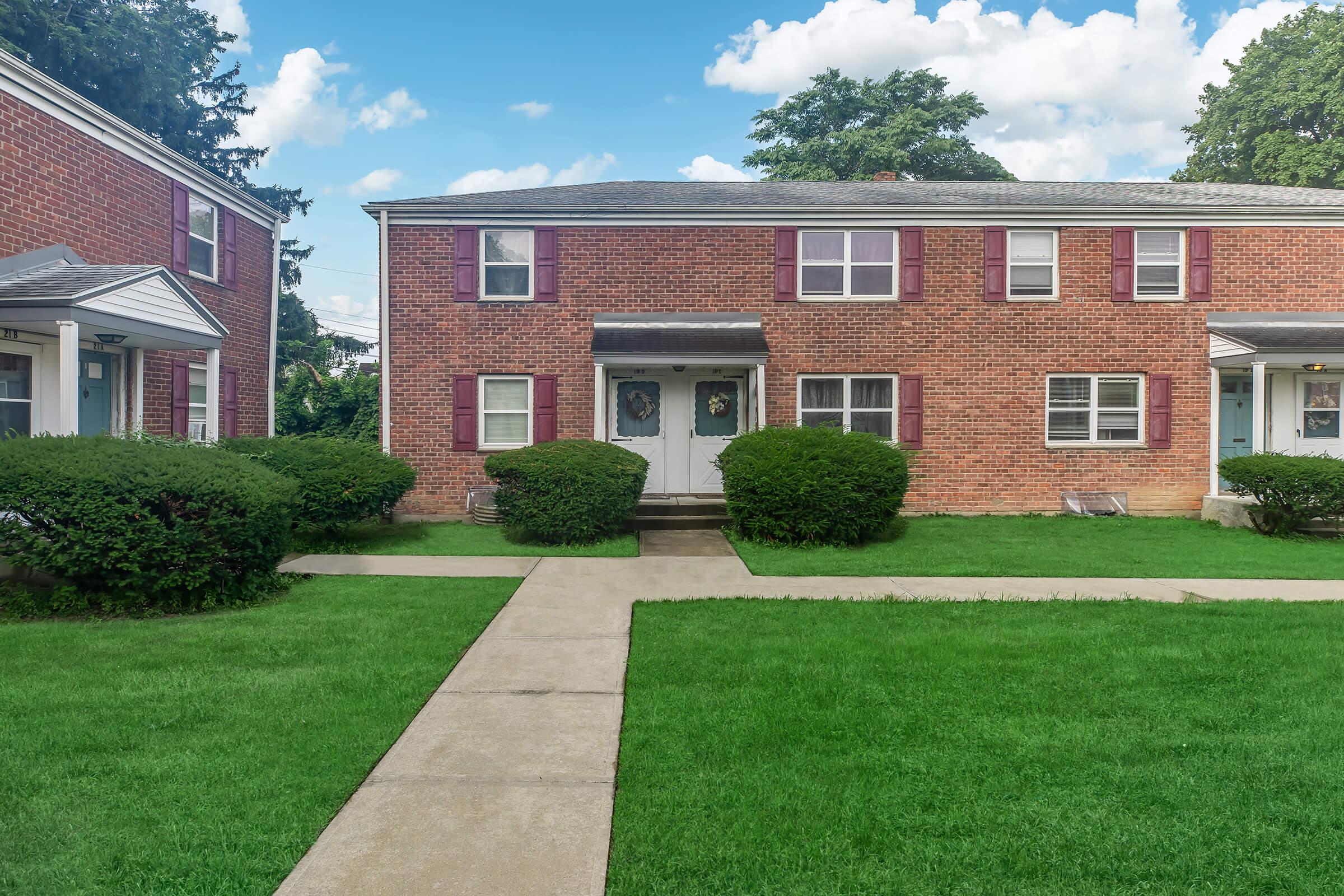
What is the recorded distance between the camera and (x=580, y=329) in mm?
13828

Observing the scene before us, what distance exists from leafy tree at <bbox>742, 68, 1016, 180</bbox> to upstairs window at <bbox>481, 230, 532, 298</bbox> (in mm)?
18786

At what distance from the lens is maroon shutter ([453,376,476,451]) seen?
13703mm

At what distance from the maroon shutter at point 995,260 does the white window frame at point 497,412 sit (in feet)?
26.9

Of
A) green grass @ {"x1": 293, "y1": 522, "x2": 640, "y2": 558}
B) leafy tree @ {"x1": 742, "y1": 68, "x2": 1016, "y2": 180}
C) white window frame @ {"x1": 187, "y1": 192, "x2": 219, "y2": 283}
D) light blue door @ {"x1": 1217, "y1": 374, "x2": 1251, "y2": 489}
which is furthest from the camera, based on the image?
leafy tree @ {"x1": 742, "y1": 68, "x2": 1016, "y2": 180}

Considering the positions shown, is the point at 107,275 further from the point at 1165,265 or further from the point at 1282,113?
the point at 1282,113

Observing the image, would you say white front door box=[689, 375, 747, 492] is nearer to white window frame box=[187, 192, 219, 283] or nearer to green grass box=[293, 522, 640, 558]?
green grass box=[293, 522, 640, 558]

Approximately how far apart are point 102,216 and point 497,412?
621 centimetres

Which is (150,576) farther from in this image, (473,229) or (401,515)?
(473,229)

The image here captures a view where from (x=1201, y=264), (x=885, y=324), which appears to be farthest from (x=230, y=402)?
(x=1201, y=264)

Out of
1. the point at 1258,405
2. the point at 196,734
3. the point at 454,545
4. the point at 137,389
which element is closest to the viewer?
the point at 196,734

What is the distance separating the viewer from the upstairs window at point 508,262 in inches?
547

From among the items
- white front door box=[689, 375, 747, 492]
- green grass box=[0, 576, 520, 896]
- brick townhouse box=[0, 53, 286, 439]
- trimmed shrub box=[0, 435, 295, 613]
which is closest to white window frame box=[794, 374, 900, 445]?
white front door box=[689, 375, 747, 492]

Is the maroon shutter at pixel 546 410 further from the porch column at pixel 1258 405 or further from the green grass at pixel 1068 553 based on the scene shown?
the porch column at pixel 1258 405

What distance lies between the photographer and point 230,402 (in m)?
14.3
